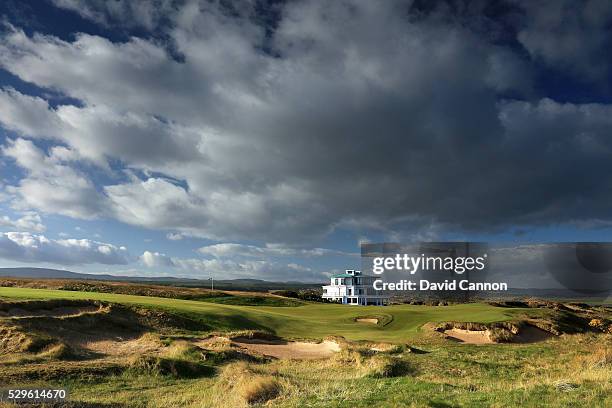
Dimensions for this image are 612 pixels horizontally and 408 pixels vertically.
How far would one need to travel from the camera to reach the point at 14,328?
91.8 feet

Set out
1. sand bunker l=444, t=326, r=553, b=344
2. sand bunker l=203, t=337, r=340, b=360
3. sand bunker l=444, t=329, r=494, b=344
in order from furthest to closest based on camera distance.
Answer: sand bunker l=444, t=326, r=553, b=344 → sand bunker l=444, t=329, r=494, b=344 → sand bunker l=203, t=337, r=340, b=360

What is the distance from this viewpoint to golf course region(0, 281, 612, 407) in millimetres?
14539

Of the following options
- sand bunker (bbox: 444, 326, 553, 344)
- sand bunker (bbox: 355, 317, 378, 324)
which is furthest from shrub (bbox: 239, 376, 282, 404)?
sand bunker (bbox: 355, 317, 378, 324)

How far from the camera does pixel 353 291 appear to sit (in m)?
112

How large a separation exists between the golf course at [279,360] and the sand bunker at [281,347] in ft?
0.50

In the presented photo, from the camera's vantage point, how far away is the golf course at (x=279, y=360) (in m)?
14.5

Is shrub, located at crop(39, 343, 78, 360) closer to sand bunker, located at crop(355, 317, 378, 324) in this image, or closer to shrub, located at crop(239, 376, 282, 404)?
shrub, located at crop(239, 376, 282, 404)

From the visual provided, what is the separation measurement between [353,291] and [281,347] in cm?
7879

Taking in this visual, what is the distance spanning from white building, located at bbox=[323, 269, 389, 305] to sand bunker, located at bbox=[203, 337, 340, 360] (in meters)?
75.7

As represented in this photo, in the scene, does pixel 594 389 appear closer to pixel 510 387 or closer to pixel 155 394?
pixel 510 387

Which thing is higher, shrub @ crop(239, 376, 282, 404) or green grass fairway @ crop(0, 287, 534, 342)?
shrub @ crop(239, 376, 282, 404)

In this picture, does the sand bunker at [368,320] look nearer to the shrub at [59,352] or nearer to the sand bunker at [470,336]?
the sand bunker at [470,336]

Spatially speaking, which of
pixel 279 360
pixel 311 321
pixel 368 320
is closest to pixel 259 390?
pixel 279 360

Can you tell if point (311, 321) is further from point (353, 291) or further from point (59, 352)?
point (353, 291)
